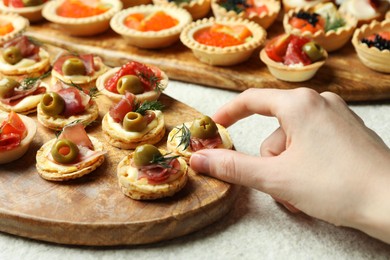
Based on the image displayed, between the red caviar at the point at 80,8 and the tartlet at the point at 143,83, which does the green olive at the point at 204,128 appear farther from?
the red caviar at the point at 80,8

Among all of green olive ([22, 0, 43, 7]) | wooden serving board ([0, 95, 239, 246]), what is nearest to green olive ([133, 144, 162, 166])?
wooden serving board ([0, 95, 239, 246])

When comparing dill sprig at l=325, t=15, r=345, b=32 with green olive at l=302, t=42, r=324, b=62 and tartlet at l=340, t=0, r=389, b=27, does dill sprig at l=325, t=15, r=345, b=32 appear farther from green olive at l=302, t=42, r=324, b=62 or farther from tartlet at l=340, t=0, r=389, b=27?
green olive at l=302, t=42, r=324, b=62

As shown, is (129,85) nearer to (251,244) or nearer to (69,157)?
(69,157)

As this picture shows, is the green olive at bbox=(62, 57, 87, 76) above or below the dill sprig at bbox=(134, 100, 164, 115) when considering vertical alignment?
below

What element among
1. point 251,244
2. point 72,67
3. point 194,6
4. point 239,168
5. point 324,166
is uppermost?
point 324,166

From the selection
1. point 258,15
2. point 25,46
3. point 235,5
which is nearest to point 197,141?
point 25,46
